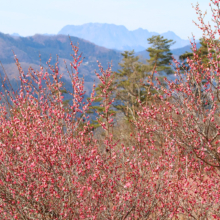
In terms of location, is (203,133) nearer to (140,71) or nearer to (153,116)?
(153,116)

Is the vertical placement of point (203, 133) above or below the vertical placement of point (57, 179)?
above

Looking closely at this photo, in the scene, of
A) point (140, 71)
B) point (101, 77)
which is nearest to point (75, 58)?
point (101, 77)

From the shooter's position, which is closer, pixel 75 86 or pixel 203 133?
pixel 203 133

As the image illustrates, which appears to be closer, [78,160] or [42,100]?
[78,160]

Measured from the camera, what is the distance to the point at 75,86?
3.97m

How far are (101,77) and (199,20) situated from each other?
→ 252cm

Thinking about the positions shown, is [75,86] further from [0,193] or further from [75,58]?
[0,193]

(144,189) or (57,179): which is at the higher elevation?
(57,179)

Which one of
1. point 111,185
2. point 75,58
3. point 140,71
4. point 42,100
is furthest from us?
point 140,71

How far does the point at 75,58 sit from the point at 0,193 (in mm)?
2701

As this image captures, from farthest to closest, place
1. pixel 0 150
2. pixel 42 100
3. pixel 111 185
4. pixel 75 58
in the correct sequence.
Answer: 1. pixel 42 100
2. pixel 75 58
3. pixel 0 150
4. pixel 111 185

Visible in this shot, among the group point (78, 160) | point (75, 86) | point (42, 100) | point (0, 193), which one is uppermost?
point (75, 86)

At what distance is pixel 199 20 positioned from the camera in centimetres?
445

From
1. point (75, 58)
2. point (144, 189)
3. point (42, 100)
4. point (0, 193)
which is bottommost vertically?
point (144, 189)
